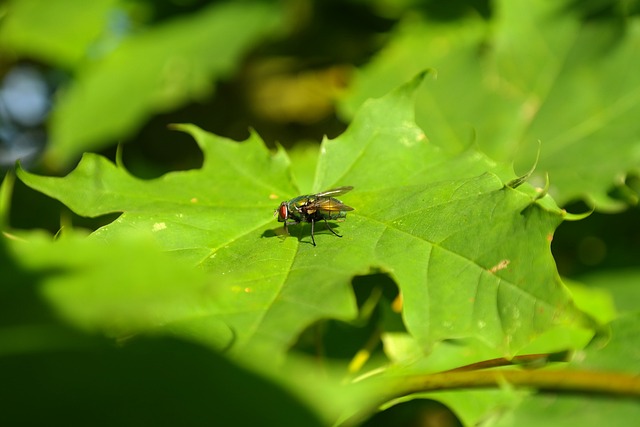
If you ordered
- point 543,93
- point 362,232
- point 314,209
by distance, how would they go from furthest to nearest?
1. point 543,93
2. point 314,209
3. point 362,232

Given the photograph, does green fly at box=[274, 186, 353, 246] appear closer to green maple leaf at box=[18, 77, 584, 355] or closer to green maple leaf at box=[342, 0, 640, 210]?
green maple leaf at box=[18, 77, 584, 355]

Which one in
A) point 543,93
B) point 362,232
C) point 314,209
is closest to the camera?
point 362,232

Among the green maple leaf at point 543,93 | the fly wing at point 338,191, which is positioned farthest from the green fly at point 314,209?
the green maple leaf at point 543,93

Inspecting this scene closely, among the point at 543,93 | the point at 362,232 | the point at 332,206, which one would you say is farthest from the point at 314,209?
the point at 543,93

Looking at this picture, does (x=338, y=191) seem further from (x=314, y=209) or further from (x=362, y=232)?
(x=362, y=232)

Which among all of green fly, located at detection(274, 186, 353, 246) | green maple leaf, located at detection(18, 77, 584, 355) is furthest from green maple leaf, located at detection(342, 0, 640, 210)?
green fly, located at detection(274, 186, 353, 246)

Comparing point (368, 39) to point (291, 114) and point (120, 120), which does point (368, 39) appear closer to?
point (291, 114)
